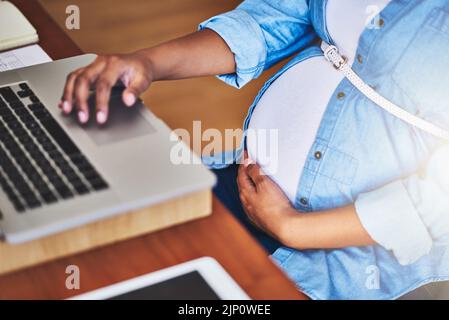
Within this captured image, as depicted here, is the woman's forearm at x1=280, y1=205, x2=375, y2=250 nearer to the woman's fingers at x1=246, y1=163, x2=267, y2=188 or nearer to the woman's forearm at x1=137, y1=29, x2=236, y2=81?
the woman's fingers at x1=246, y1=163, x2=267, y2=188

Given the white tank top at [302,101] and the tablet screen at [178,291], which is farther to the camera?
the white tank top at [302,101]

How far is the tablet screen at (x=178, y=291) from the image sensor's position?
75 centimetres

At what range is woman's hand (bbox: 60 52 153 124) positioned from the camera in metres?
0.89

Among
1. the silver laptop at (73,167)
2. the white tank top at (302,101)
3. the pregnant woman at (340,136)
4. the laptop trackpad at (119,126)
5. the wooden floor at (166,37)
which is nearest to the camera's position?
the silver laptop at (73,167)

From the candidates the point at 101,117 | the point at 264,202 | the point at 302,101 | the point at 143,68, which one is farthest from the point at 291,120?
the point at 101,117

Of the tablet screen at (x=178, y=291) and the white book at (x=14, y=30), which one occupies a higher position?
the white book at (x=14, y=30)

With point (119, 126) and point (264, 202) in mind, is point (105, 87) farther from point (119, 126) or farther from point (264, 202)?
point (264, 202)

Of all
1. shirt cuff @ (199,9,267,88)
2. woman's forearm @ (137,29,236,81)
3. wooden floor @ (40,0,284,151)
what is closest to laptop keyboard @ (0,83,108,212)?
woman's forearm @ (137,29,236,81)

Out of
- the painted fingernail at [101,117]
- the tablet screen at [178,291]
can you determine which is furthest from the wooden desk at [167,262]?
the painted fingernail at [101,117]

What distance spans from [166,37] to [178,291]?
77.1 inches

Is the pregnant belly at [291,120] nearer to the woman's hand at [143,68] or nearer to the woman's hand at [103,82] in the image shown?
the woman's hand at [143,68]

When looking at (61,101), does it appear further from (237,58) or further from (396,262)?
(396,262)
